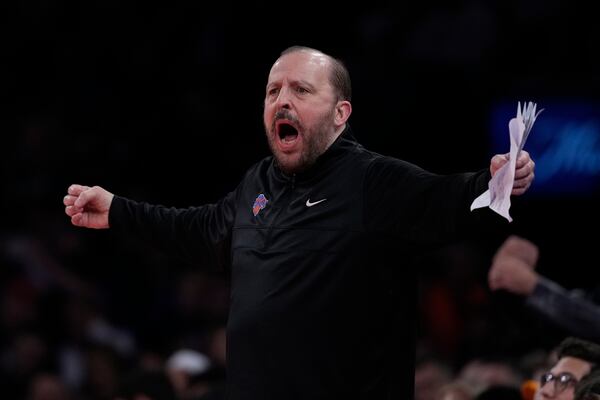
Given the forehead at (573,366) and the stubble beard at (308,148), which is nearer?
the stubble beard at (308,148)

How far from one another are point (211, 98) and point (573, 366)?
21.0 feet

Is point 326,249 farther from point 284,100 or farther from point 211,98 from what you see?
point 211,98

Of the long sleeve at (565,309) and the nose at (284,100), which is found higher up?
the nose at (284,100)

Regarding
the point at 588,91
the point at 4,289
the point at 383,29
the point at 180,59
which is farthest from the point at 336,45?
the point at 4,289

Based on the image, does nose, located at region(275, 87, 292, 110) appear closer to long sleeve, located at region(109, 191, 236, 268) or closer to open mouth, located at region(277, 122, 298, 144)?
open mouth, located at region(277, 122, 298, 144)

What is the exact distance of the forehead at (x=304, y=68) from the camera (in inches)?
138

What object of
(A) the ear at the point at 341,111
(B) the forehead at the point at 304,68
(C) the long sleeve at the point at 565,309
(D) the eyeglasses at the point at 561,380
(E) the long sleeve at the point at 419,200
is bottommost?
(D) the eyeglasses at the point at 561,380

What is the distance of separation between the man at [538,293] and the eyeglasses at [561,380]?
458 mm

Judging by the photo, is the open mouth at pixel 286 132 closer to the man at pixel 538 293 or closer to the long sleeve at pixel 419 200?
the long sleeve at pixel 419 200

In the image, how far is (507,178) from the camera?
2.93 m

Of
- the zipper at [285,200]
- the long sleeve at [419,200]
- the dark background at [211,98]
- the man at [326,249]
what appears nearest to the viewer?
the long sleeve at [419,200]

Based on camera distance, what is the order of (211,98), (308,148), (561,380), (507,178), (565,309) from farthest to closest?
(211,98)
(565,309)
(561,380)
(308,148)
(507,178)

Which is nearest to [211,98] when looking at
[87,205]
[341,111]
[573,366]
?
[87,205]

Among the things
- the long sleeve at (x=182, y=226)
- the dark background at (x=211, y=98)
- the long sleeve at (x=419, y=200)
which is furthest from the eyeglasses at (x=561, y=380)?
the dark background at (x=211, y=98)
